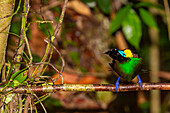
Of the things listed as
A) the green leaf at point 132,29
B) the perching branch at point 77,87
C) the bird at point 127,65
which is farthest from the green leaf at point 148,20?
the perching branch at point 77,87

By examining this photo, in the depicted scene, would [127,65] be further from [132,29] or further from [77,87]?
[132,29]

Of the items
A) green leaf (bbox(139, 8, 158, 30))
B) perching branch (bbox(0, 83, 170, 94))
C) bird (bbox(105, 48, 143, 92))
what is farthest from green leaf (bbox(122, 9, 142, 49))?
perching branch (bbox(0, 83, 170, 94))

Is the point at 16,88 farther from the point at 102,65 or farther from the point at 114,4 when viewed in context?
the point at 102,65

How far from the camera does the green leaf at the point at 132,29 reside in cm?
186

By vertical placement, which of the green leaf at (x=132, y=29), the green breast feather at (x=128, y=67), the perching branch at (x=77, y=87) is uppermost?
the green leaf at (x=132, y=29)

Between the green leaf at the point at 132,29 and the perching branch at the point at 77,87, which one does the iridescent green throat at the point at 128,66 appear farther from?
the green leaf at the point at 132,29

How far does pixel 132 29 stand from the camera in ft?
6.16

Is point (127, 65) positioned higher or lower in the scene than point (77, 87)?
higher

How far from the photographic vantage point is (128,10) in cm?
191

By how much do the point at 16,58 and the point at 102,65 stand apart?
2.51 m

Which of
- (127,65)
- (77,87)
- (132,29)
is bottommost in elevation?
(77,87)

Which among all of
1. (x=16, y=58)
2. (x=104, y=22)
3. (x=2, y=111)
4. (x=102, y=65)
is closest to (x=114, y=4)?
(x=104, y=22)

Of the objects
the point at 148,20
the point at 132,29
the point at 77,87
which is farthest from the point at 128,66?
the point at 148,20

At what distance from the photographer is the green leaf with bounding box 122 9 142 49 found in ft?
6.09
